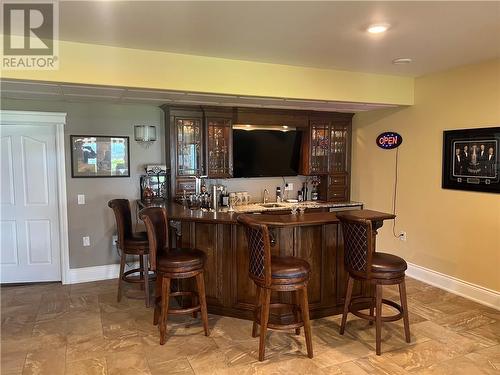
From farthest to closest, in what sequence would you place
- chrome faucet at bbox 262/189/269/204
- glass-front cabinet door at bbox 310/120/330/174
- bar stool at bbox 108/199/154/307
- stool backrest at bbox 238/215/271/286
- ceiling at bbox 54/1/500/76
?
1. chrome faucet at bbox 262/189/269/204
2. glass-front cabinet door at bbox 310/120/330/174
3. bar stool at bbox 108/199/154/307
4. stool backrest at bbox 238/215/271/286
5. ceiling at bbox 54/1/500/76

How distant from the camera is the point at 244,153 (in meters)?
5.59

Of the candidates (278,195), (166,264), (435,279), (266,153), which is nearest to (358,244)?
(166,264)

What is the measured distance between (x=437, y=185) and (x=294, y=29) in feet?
9.22

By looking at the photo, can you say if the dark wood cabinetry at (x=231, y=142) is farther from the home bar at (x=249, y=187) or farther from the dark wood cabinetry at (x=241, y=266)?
the dark wood cabinetry at (x=241, y=266)

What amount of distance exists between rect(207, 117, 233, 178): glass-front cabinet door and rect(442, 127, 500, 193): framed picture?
273cm

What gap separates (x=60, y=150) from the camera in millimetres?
4656

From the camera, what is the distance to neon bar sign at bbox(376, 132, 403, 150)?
5.15 m

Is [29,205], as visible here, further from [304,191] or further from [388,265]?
[388,265]

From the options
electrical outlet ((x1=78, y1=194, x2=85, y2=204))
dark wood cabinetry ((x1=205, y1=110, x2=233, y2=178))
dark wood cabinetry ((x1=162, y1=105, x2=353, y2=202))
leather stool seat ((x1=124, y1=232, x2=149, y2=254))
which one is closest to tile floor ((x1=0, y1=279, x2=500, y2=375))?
leather stool seat ((x1=124, y1=232, x2=149, y2=254))

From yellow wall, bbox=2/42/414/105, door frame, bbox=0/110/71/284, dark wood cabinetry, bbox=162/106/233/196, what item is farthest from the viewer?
dark wood cabinetry, bbox=162/106/233/196

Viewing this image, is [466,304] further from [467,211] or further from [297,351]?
[297,351]

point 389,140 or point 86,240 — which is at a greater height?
point 389,140

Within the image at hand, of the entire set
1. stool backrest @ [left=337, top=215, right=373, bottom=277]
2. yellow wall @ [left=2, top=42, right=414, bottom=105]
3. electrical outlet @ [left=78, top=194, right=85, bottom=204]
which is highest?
yellow wall @ [left=2, top=42, right=414, bottom=105]

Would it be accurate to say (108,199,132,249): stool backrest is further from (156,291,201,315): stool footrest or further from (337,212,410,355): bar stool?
(337,212,410,355): bar stool
